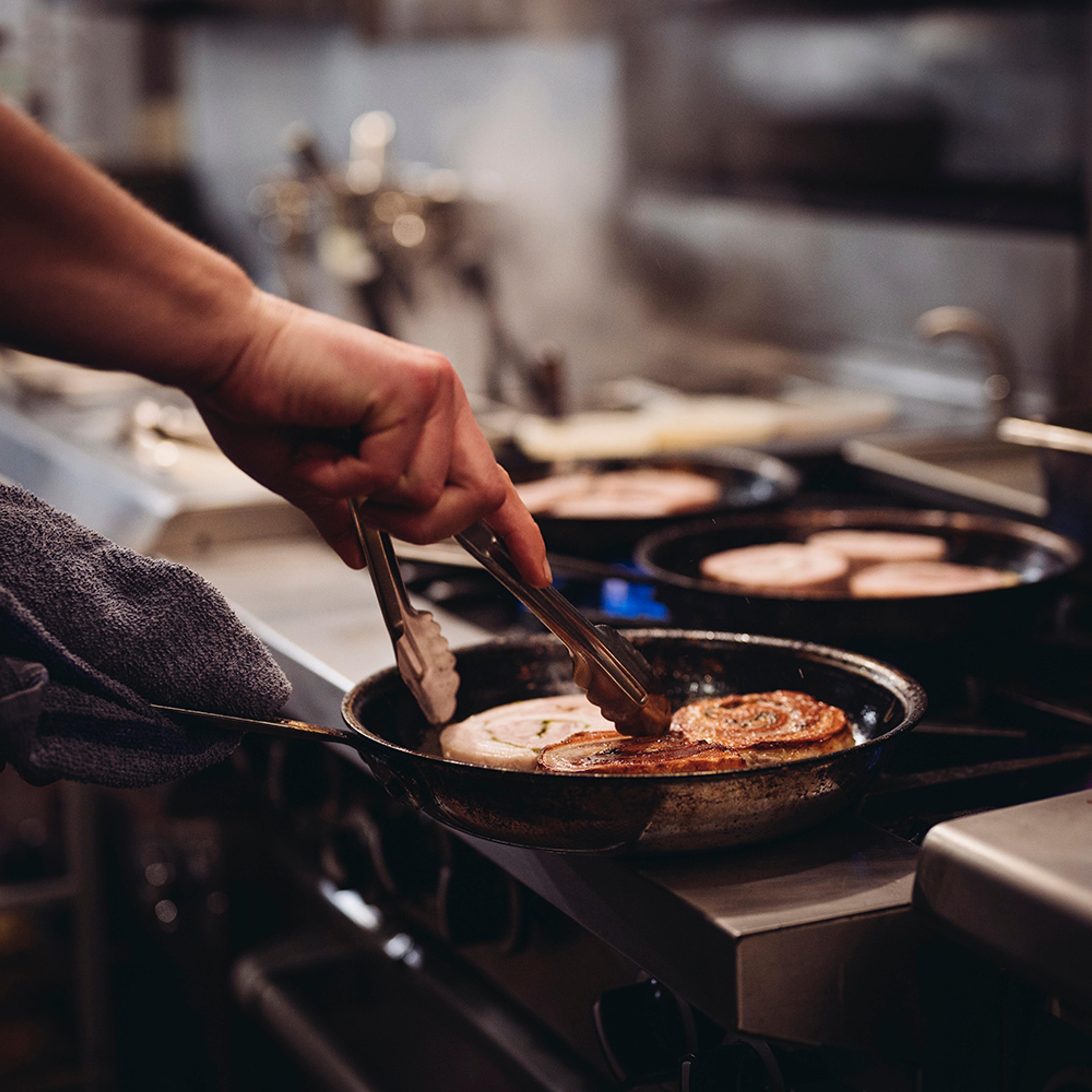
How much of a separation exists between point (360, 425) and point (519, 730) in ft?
0.91

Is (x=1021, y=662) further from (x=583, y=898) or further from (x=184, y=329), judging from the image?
(x=184, y=329)

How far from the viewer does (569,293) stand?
3.32m

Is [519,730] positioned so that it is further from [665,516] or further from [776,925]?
[665,516]

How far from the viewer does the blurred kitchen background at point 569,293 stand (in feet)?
6.32

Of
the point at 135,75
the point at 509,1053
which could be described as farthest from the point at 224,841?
the point at 135,75

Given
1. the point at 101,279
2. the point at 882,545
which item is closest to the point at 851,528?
the point at 882,545

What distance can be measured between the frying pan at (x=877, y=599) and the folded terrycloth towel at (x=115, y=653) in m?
0.42

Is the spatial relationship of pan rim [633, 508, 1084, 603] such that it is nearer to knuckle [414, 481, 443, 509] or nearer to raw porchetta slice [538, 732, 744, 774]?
raw porchetta slice [538, 732, 744, 774]

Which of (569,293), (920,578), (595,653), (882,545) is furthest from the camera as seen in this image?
(569,293)

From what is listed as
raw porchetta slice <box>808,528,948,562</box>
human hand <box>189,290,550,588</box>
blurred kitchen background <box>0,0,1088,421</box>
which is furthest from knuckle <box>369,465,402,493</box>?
blurred kitchen background <box>0,0,1088,421</box>

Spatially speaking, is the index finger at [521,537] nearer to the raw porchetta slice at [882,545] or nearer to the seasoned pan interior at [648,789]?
the seasoned pan interior at [648,789]

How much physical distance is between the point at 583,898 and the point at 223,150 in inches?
160

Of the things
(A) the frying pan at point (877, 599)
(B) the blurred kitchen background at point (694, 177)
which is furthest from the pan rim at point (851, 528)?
(B) the blurred kitchen background at point (694, 177)

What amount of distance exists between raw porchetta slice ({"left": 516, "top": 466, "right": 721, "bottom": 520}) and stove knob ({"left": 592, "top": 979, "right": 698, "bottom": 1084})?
62 cm
